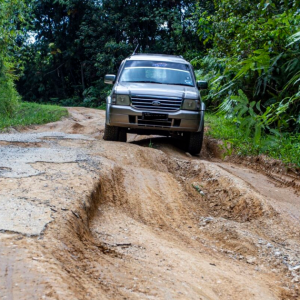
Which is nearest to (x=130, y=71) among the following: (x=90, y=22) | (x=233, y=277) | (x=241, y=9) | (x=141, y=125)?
(x=141, y=125)

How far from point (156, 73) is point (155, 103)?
1137 mm

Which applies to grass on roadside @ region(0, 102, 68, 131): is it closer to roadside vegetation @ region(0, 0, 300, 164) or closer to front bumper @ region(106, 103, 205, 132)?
roadside vegetation @ region(0, 0, 300, 164)

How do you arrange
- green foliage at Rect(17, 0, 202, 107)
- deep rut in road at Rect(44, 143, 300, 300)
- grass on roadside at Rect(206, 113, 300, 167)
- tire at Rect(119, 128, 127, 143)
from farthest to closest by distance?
1. green foliage at Rect(17, 0, 202, 107)
2. tire at Rect(119, 128, 127, 143)
3. grass on roadside at Rect(206, 113, 300, 167)
4. deep rut in road at Rect(44, 143, 300, 300)

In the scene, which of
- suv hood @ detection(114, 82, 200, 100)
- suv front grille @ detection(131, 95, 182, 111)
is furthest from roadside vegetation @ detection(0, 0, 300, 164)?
suv front grille @ detection(131, 95, 182, 111)

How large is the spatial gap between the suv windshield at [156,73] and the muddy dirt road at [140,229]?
8.07 ft

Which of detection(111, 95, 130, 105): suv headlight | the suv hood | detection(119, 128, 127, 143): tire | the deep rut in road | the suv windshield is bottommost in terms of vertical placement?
detection(119, 128, 127, 143): tire

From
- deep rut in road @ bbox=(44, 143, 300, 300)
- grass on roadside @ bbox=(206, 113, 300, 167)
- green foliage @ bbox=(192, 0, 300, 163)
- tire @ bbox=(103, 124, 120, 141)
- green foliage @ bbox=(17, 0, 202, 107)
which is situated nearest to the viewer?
deep rut in road @ bbox=(44, 143, 300, 300)

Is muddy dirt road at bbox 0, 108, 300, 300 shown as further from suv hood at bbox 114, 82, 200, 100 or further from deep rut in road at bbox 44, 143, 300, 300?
suv hood at bbox 114, 82, 200, 100

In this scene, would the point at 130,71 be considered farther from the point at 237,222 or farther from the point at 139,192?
the point at 237,222

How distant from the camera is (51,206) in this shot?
11.1 feet

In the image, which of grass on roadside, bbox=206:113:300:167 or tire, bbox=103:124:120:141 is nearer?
grass on roadside, bbox=206:113:300:167

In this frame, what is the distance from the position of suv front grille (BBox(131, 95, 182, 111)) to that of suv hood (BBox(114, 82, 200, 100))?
0.24ft

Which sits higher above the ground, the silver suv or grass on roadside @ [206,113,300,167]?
the silver suv

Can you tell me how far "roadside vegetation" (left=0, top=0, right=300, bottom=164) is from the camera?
350 inches
